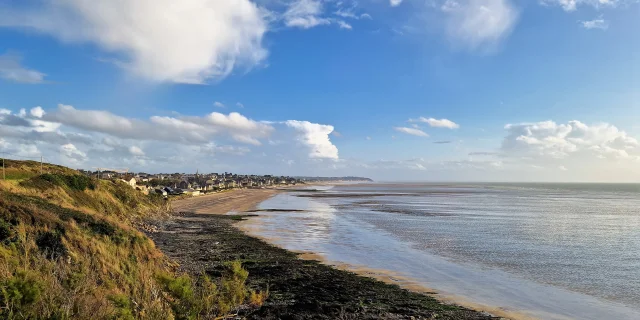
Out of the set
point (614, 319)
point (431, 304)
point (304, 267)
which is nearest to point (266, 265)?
point (304, 267)

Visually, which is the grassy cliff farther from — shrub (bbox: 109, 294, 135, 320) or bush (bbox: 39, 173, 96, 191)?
bush (bbox: 39, 173, 96, 191)

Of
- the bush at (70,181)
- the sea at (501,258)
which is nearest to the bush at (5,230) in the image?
the sea at (501,258)

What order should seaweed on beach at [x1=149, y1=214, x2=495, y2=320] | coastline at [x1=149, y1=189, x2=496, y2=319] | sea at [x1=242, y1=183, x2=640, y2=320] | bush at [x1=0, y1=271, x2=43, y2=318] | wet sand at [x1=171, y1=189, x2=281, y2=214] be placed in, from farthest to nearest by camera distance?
wet sand at [x1=171, y1=189, x2=281, y2=214] < sea at [x1=242, y1=183, x2=640, y2=320] < coastline at [x1=149, y1=189, x2=496, y2=319] < seaweed on beach at [x1=149, y1=214, x2=495, y2=320] < bush at [x1=0, y1=271, x2=43, y2=318]

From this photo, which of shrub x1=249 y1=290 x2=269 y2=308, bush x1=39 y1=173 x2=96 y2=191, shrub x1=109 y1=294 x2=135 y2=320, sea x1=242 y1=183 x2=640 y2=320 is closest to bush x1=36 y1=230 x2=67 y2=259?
shrub x1=109 y1=294 x2=135 y2=320

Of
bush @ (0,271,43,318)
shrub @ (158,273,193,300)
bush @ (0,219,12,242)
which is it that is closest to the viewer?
bush @ (0,271,43,318)

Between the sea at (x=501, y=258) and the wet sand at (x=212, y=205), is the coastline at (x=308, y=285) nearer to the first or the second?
the sea at (x=501, y=258)

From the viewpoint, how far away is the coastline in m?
13.4

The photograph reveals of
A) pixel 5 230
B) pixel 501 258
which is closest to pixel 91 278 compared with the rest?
pixel 5 230

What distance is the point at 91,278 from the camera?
33.3 ft

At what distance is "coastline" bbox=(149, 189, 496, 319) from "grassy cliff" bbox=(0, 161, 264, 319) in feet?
4.38

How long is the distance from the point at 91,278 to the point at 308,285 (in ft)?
28.9

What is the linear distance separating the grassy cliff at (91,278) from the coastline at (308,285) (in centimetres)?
134

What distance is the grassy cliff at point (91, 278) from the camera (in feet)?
23.8

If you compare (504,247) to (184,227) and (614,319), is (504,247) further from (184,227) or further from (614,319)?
(184,227)
